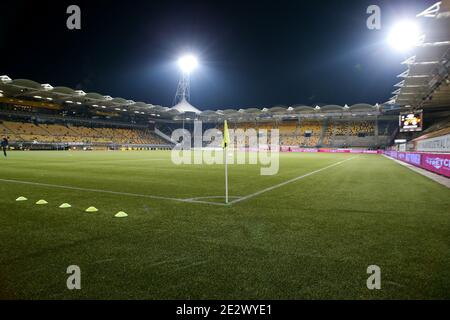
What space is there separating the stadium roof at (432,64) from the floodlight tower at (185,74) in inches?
1913

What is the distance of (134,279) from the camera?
3.57 m

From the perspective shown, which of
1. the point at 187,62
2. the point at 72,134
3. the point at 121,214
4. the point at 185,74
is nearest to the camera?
the point at 121,214

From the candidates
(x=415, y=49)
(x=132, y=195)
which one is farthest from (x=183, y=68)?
(x=132, y=195)

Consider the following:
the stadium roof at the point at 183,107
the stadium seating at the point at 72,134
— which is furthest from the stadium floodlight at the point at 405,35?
the stadium roof at the point at 183,107

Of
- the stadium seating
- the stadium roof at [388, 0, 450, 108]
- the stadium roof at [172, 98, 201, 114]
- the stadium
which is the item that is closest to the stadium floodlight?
the stadium roof at [388, 0, 450, 108]

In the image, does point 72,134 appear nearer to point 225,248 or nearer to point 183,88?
point 183,88

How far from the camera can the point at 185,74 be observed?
84.8 metres

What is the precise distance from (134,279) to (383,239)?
4128mm

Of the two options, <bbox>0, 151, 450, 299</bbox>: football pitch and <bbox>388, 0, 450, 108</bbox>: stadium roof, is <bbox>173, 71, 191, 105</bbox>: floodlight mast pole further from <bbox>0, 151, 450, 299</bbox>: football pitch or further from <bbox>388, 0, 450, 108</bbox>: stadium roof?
<bbox>0, 151, 450, 299</bbox>: football pitch

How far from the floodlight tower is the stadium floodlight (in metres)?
56.9

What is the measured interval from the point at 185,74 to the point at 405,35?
229 feet

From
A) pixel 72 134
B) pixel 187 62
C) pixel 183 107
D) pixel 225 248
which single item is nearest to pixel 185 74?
pixel 183 107

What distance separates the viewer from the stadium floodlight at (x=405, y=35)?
19475mm

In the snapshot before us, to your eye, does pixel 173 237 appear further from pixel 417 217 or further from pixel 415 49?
pixel 415 49
